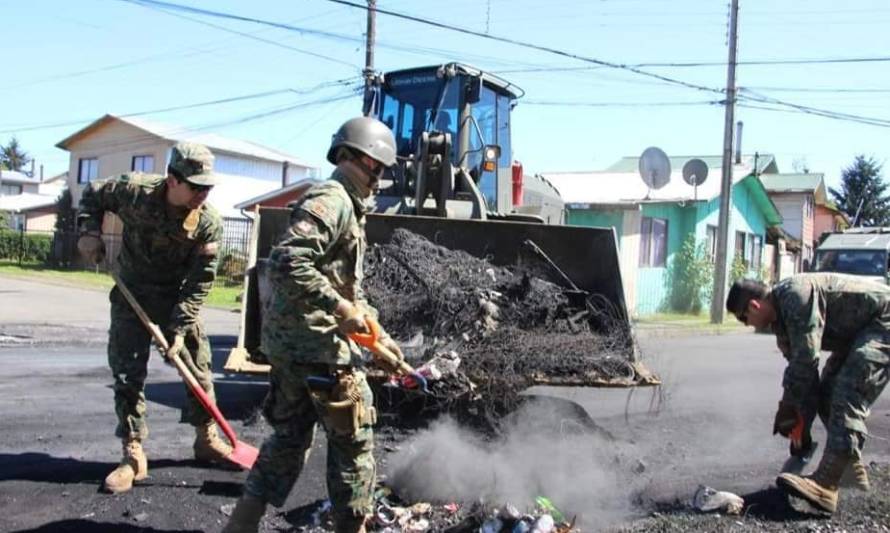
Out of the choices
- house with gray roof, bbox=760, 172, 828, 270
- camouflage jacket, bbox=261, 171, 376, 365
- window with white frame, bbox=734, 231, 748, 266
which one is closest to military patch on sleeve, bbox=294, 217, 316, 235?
camouflage jacket, bbox=261, 171, 376, 365

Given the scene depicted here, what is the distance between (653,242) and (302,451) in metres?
19.0

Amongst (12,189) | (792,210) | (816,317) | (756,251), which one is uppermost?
(12,189)

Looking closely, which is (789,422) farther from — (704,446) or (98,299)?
(98,299)

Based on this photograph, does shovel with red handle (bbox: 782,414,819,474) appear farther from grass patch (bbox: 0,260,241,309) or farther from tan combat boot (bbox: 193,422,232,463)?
grass patch (bbox: 0,260,241,309)

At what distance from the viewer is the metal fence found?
2294cm

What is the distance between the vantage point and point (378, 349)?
342cm

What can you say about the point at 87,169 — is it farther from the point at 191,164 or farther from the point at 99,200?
the point at 191,164

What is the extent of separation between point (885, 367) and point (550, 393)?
3005 millimetres

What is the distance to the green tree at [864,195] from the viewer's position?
49531 mm

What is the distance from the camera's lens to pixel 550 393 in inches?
275

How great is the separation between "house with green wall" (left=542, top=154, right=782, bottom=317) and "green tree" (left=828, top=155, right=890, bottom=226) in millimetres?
27393

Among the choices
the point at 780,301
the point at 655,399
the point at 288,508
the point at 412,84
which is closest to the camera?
the point at 288,508

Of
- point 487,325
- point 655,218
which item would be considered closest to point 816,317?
point 487,325

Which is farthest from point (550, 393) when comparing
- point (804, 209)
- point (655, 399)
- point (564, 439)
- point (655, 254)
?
point (804, 209)
